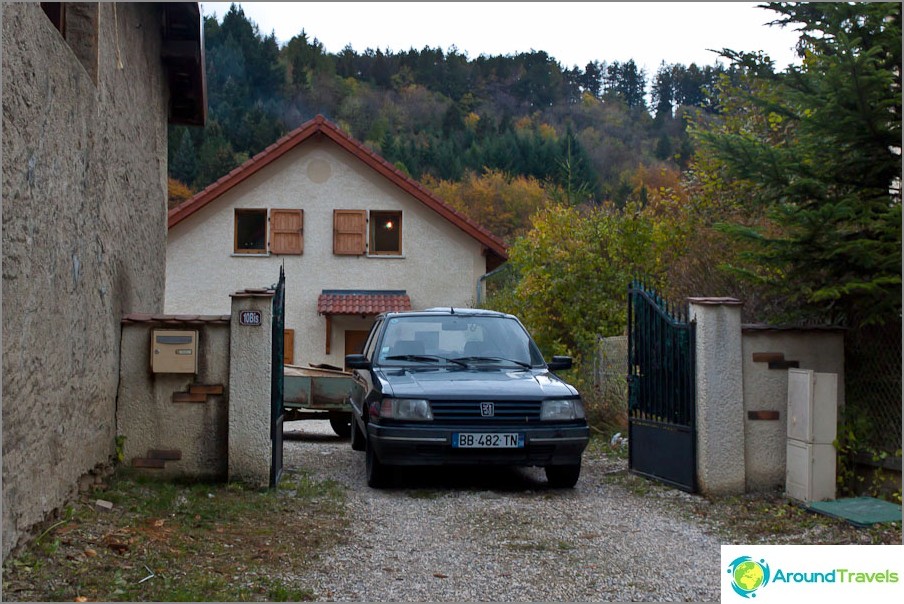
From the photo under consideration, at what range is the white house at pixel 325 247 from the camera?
2647cm

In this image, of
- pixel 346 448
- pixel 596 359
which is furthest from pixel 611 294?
pixel 346 448

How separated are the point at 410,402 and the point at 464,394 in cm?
49

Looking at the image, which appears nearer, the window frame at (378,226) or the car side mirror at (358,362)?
the car side mirror at (358,362)

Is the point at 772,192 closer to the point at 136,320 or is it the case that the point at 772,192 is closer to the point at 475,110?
the point at 136,320

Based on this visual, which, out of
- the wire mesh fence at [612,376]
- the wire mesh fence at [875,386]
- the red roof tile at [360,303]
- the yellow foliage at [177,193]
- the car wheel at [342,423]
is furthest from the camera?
the yellow foliage at [177,193]

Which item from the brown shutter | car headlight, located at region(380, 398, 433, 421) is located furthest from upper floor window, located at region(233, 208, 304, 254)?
car headlight, located at region(380, 398, 433, 421)

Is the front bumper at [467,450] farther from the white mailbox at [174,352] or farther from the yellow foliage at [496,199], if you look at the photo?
the yellow foliage at [496,199]

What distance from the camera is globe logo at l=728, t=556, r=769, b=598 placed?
497 cm

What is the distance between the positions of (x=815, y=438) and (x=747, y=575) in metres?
3.27

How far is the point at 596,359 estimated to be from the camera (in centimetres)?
1584

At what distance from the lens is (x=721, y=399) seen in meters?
8.50

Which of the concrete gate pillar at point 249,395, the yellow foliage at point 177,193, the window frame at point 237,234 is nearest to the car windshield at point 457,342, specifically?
the concrete gate pillar at point 249,395

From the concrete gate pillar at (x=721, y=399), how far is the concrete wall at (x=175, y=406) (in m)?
4.21

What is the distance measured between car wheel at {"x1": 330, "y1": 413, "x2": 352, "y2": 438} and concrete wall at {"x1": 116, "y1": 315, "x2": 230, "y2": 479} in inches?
265
